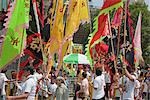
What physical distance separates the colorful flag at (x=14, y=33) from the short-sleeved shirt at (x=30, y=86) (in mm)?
943

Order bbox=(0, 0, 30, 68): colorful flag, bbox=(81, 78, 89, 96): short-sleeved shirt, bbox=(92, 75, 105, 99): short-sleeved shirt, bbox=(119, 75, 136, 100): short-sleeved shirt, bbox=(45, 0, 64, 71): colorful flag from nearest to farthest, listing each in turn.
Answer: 1. bbox=(0, 0, 30, 68): colorful flag
2. bbox=(119, 75, 136, 100): short-sleeved shirt
3. bbox=(92, 75, 105, 99): short-sleeved shirt
4. bbox=(45, 0, 64, 71): colorful flag
5. bbox=(81, 78, 89, 96): short-sleeved shirt

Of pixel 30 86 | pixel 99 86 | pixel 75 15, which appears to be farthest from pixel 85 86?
pixel 30 86

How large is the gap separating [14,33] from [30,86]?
1286mm

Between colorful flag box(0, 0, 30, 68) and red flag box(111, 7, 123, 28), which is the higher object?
red flag box(111, 7, 123, 28)

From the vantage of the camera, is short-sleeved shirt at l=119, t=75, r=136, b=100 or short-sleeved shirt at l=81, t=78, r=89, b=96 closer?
short-sleeved shirt at l=119, t=75, r=136, b=100

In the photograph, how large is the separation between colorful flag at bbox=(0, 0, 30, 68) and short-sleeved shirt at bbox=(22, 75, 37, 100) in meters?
0.94

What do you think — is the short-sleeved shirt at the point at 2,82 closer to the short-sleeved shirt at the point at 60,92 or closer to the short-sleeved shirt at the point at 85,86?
the short-sleeved shirt at the point at 60,92

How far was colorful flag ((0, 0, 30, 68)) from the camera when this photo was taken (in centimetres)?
1112

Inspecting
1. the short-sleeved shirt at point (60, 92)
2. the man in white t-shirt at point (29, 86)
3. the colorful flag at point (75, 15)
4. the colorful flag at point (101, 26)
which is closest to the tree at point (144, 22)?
the colorful flag at point (75, 15)

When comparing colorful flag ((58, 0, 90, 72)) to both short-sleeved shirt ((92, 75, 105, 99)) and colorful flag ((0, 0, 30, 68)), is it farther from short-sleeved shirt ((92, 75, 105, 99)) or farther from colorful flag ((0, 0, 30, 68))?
colorful flag ((0, 0, 30, 68))

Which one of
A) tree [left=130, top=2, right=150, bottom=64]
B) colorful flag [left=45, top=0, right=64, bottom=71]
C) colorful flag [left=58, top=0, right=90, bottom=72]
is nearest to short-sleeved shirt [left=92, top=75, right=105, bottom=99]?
colorful flag [left=45, top=0, right=64, bottom=71]

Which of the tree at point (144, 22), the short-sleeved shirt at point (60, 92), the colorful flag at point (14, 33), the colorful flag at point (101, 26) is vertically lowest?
the short-sleeved shirt at point (60, 92)

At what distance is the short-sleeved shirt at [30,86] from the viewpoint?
1190 centimetres

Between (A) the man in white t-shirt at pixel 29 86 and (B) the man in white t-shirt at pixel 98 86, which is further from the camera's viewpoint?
(B) the man in white t-shirt at pixel 98 86
